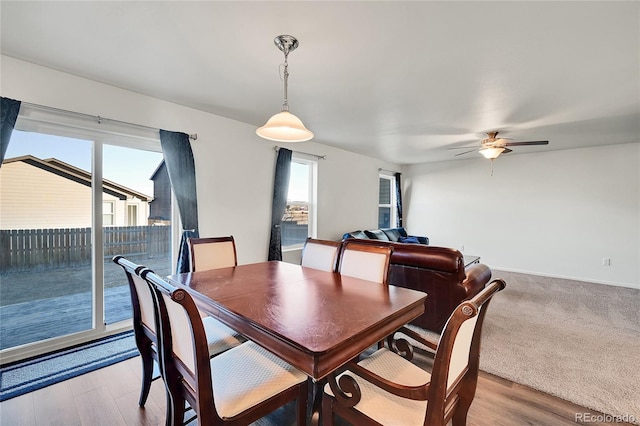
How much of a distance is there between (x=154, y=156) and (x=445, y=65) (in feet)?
9.80

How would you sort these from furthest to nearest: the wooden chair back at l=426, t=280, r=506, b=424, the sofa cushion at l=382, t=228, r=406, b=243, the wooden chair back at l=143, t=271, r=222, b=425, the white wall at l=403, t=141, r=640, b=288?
the sofa cushion at l=382, t=228, r=406, b=243 < the white wall at l=403, t=141, r=640, b=288 < the wooden chair back at l=143, t=271, r=222, b=425 < the wooden chair back at l=426, t=280, r=506, b=424

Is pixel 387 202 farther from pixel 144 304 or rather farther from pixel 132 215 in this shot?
pixel 144 304

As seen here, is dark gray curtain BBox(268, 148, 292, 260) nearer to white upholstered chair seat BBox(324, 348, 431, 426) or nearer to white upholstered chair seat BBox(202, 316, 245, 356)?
white upholstered chair seat BBox(202, 316, 245, 356)

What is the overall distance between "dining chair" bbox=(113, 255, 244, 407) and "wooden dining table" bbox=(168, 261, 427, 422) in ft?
0.79

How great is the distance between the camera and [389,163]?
21.9ft

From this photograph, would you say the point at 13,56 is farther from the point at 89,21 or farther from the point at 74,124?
the point at 89,21

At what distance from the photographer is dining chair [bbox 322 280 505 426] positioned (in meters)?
0.93

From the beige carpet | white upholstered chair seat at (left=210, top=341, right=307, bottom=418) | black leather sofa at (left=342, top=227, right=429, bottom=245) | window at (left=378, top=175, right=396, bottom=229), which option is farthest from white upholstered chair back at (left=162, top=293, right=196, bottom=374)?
window at (left=378, top=175, right=396, bottom=229)

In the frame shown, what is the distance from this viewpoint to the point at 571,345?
257 centimetres

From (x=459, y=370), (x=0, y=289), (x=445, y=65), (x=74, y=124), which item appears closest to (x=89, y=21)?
(x=74, y=124)

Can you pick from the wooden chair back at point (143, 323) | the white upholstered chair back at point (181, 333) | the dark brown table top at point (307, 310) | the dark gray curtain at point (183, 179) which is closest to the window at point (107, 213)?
the dark gray curtain at point (183, 179)

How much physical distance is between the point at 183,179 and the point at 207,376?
2.43m

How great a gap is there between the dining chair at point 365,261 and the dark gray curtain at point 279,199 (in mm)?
1766

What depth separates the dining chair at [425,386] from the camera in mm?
926
